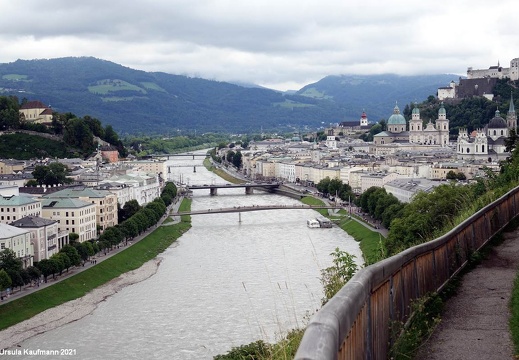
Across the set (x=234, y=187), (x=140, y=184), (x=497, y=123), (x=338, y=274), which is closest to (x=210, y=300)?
(x=338, y=274)

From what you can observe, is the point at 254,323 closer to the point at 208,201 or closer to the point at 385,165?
the point at 208,201

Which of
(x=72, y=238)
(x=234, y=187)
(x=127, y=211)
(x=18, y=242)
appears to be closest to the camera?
(x=18, y=242)

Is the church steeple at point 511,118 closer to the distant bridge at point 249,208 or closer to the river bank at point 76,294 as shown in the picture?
the distant bridge at point 249,208

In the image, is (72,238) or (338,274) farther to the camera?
(72,238)

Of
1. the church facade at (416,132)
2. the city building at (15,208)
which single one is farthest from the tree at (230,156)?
the city building at (15,208)

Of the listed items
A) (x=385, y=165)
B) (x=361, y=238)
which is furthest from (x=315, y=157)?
(x=361, y=238)

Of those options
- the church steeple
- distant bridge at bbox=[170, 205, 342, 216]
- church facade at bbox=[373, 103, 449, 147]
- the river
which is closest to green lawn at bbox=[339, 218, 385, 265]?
the river

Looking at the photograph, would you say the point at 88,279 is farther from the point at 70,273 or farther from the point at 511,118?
the point at 511,118

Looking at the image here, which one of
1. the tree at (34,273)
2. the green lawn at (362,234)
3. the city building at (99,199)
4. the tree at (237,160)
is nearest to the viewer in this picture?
the tree at (34,273)
